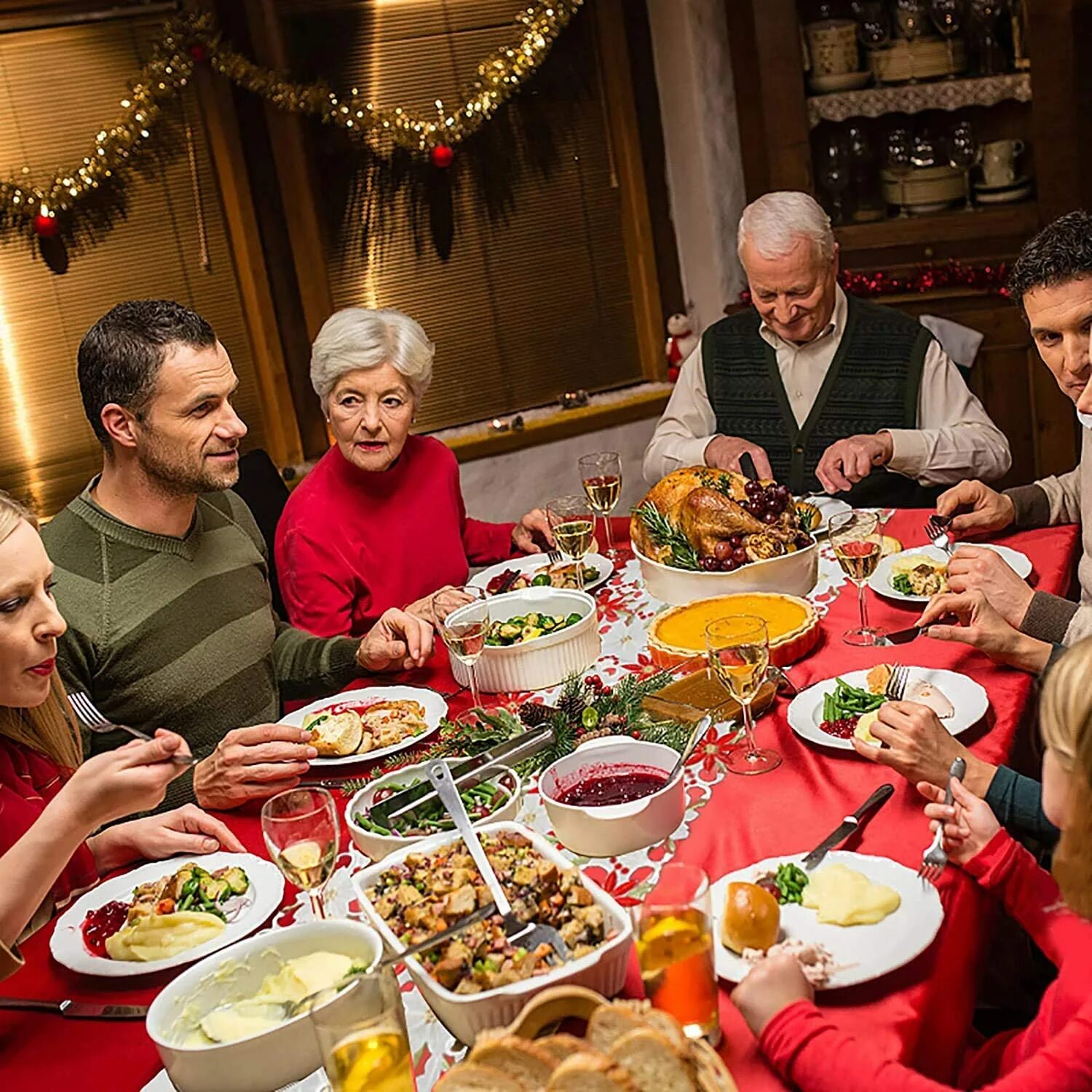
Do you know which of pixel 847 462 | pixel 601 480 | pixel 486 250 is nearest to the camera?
pixel 601 480

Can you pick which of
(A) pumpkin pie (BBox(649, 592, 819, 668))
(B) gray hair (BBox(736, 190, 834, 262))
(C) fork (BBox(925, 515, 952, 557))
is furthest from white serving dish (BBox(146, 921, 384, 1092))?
(B) gray hair (BBox(736, 190, 834, 262))

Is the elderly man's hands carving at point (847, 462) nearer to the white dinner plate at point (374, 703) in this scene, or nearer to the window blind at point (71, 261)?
the white dinner plate at point (374, 703)

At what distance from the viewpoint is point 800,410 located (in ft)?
12.1

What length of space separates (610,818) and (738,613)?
81 cm

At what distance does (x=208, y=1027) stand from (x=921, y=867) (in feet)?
2.74

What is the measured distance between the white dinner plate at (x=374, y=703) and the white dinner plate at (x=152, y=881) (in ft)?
0.90

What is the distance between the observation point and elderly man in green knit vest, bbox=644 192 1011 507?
341 centimetres

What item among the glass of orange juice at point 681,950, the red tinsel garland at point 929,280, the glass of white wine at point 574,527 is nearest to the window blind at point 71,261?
the red tinsel garland at point 929,280

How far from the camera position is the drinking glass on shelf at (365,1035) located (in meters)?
1.23

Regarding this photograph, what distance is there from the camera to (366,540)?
A: 301cm

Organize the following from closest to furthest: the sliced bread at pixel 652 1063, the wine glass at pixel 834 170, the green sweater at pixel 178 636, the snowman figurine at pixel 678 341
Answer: the sliced bread at pixel 652 1063 < the green sweater at pixel 178 636 < the wine glass at pixel 834 170 < the snowman figurine at pixel 678 341

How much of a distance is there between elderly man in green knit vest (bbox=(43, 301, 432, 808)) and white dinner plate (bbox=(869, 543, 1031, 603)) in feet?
2.86

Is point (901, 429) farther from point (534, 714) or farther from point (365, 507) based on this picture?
point (534, 714)

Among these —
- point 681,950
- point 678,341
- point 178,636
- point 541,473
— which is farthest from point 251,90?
point 681,950
